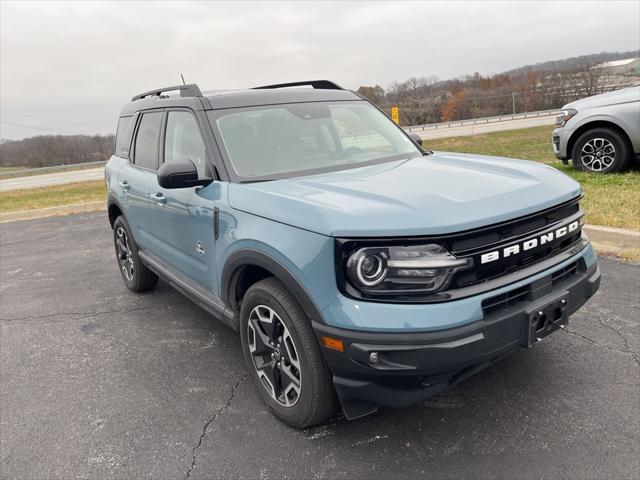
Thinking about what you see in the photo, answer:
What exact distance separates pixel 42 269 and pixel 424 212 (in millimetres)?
6058

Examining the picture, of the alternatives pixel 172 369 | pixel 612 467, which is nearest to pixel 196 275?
pixel 172 369

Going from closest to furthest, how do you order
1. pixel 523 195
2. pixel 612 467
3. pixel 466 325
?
pixel 466 325 → pixel 612 467 → pixel 523 195

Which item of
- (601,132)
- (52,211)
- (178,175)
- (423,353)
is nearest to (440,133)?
(601,132)

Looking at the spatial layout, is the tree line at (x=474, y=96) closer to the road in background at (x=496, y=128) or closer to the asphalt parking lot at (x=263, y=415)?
the road in background at (x=496, y=128)

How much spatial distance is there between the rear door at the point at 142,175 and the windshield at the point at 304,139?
1.09m

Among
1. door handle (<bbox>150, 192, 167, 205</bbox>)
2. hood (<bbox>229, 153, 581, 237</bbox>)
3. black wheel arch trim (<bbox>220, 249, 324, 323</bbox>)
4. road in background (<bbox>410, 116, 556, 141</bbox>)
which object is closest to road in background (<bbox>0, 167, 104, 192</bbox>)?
road in background (<bbox>410, 116, 556, 141</bbox>)

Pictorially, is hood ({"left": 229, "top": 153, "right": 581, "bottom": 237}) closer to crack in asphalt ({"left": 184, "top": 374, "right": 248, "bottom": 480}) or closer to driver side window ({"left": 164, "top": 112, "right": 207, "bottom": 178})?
driver side window ({"left": 164, "top": 112, "right": 207, "bottom": 178})

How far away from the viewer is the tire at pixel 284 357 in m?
2.54

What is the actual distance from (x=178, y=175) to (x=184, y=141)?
777 millimetres

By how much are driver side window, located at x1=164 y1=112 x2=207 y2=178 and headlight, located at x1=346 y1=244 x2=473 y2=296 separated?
5.03ft

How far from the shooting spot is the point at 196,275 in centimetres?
363

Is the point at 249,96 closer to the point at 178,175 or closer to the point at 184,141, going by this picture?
the point at 184,141

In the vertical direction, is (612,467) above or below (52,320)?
below

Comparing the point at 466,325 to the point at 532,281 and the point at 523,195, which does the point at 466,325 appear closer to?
the point at 532,281
